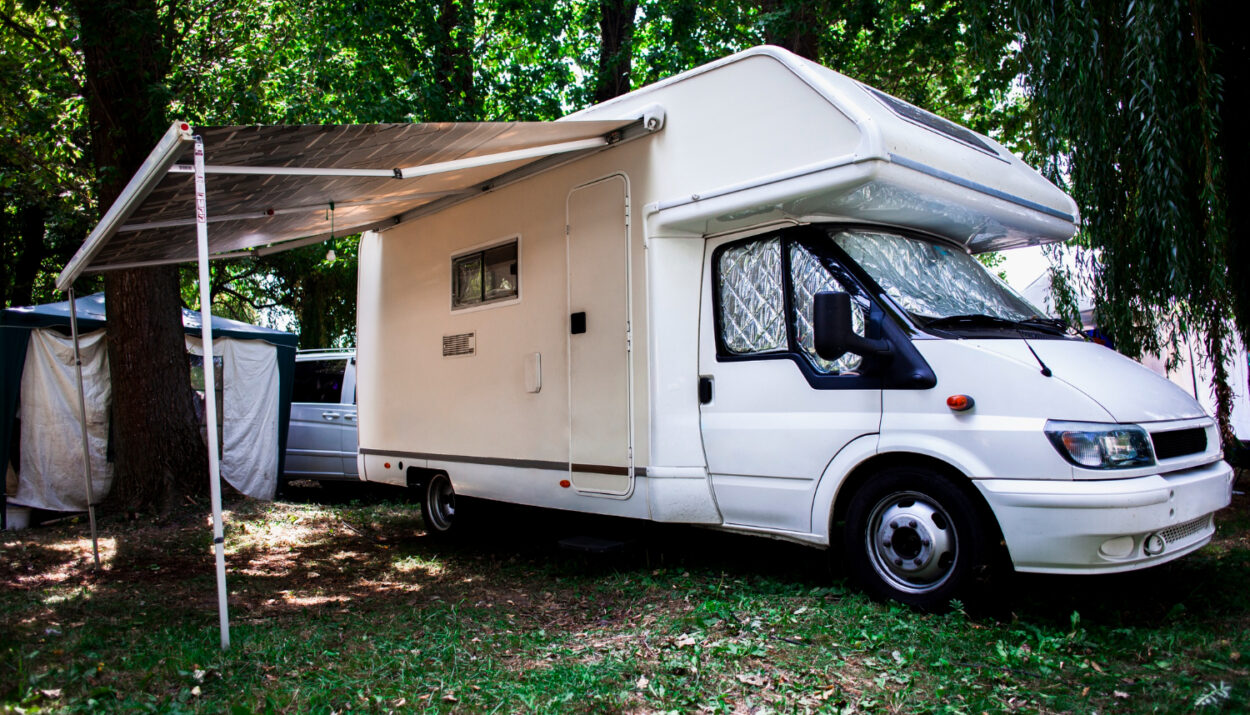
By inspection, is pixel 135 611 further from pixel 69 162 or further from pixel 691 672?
pixel 69 162

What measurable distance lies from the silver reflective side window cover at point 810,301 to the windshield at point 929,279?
0.18 meters

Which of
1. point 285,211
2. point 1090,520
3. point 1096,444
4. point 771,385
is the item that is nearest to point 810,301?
point 771,385

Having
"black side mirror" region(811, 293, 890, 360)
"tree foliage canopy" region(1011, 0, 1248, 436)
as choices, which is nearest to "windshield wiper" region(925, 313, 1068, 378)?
"black side mirror" region(811, 293, 890, 360)

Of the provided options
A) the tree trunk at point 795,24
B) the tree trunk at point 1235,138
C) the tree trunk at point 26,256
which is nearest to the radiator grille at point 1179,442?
the tree trunk at point 1235,138

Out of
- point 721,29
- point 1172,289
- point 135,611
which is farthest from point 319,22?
point 1172,289

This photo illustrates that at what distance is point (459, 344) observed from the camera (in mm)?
6508

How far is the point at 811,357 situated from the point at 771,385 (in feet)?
0.92

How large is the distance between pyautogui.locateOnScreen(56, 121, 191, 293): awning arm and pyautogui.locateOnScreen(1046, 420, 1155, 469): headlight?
162 inches

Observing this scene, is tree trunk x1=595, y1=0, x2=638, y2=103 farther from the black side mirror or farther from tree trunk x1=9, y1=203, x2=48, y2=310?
tree trunk x1=9, y1=203, x2=48, y2=310

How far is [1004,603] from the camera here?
4152 mm

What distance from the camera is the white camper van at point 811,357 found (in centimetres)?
385

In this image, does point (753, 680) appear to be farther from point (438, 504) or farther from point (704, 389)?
point (438, 504)

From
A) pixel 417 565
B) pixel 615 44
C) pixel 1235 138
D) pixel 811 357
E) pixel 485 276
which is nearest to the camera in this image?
pixel 811 357

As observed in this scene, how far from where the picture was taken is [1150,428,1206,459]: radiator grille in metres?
3.89
